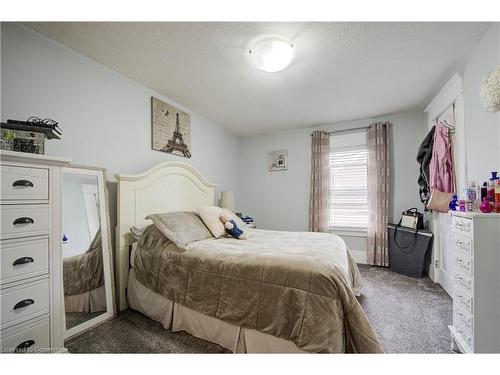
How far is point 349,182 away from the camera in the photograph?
11.9ft

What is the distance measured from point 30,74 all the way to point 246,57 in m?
1.73

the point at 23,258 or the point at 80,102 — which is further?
the point at 80,102

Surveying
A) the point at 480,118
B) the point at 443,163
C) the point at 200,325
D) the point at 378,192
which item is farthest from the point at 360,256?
the point at 200,325

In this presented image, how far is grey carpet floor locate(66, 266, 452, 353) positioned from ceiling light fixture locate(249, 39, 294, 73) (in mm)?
2242

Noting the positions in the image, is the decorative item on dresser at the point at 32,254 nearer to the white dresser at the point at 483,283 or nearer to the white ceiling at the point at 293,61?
the white ceiling at the point at 293,61

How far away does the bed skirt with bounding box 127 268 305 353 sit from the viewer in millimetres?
1336

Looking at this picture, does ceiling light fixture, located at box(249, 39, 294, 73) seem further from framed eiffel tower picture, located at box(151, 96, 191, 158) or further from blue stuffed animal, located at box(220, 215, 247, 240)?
blue stuffed animal, located at box(220, 215, 247, 240)

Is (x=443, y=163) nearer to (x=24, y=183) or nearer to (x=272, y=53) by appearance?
(x=272, y=53)

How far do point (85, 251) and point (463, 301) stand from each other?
9.36 ft

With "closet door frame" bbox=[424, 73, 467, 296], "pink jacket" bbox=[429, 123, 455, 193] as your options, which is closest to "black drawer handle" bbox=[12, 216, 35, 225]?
"closet door frame" bbox=[424, 73, 467, 296]

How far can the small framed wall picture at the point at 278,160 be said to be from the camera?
13.5ft

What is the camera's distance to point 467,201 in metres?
1.55

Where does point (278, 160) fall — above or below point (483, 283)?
above
